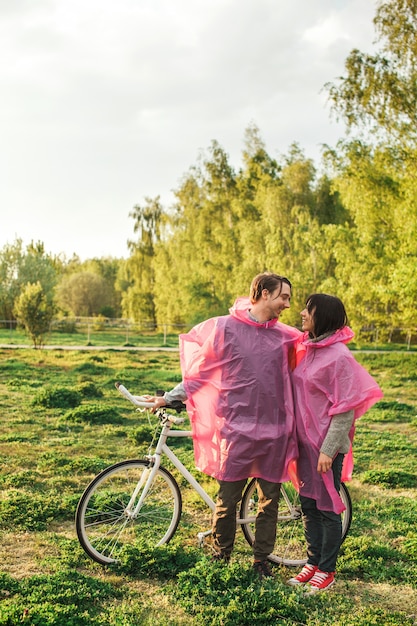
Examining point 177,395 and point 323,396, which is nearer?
point 323,396

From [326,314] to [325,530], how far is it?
1372 millimetres

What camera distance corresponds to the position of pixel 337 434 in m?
3.66

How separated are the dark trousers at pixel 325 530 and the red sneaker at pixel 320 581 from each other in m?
0.03

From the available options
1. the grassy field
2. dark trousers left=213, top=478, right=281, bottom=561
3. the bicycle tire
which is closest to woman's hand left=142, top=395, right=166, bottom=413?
dark trousers left=213, top=478, right=281, bottom=561

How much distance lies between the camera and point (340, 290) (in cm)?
1884

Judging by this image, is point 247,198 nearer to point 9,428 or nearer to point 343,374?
point 9,428

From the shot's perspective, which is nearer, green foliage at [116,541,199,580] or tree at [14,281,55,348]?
green foliage at [116,541,199,580]

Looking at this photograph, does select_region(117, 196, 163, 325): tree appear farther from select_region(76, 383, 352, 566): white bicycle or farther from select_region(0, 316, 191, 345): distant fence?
select_region(76, 383, 352, 566): white bicycle

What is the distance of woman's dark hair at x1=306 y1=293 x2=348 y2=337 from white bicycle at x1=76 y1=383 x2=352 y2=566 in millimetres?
1083

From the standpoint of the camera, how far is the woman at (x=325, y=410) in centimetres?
367

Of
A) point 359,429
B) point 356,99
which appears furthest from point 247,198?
point 359,429

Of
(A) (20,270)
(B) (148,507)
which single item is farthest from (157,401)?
(A) (20,270)

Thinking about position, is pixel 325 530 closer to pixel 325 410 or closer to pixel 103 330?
pixel 325 410

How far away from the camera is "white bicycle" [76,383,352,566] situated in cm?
407
